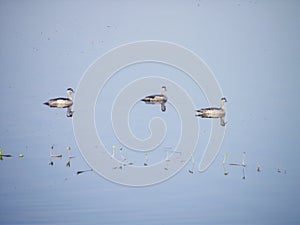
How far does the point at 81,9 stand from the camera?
254 centimetres

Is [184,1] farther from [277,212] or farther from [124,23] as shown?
[277,212]

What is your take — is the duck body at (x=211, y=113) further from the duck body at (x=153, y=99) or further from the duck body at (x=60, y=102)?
the duck body at (x=60, y=102)

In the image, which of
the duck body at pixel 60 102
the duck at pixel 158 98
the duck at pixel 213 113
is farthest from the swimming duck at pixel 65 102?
the duck at pixel 213 113

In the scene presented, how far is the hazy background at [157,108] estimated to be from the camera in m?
2.50

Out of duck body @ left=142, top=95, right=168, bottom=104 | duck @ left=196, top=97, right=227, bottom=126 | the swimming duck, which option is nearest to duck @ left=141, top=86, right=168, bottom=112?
duck body @ left=142, top=95, right=168, bottom=104

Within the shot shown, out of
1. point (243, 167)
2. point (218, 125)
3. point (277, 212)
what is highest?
point (218, 125)

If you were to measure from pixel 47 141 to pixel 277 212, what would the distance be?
1.36 metres

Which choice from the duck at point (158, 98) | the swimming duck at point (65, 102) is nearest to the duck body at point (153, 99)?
the duck at point (158, 98)

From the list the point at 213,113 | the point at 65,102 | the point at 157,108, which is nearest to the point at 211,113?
the point at 213,113

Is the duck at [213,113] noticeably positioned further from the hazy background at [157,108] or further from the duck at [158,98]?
the duck at [158,98]

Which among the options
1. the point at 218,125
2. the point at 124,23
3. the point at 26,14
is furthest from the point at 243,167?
the point at 26,14

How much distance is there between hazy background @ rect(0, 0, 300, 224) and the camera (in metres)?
2.50

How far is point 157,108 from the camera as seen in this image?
2535mm

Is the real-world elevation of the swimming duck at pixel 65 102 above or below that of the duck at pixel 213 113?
above
